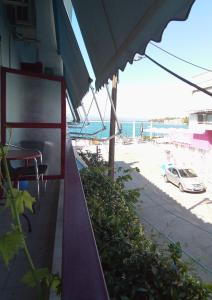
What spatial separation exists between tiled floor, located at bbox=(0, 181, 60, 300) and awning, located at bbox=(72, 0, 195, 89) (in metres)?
1.78

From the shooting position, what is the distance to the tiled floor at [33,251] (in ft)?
6.81

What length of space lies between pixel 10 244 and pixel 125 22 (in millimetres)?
1422

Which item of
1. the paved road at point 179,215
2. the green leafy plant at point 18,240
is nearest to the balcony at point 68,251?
the green leafy plant at point 18,240

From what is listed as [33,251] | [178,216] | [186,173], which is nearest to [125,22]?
[33,251]

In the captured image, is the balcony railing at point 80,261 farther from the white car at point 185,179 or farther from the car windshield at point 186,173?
the car windshield at point 186,173

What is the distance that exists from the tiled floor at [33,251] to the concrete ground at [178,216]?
2151 mm

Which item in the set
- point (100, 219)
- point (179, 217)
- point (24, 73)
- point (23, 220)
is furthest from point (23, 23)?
point (179, 217)

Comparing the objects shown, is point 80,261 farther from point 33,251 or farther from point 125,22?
point 33,251

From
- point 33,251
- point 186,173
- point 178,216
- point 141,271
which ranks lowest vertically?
point 178,216

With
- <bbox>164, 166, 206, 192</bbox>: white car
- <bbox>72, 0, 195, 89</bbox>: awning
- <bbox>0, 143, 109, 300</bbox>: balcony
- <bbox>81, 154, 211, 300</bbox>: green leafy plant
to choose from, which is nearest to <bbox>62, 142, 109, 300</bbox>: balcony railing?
<bbox>0, 143, 109, 300</bbox>: balcony

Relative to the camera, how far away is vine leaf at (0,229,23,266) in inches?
41.8

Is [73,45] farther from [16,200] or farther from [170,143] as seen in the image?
[170,143]

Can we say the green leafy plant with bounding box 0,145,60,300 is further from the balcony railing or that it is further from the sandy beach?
the sandy beach

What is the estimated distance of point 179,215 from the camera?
12.4 m
